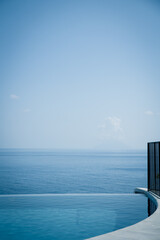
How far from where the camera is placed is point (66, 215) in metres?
6.49

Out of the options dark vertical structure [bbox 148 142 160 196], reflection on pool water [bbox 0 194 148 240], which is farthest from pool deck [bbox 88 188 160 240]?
dark vertical structure [bbox 148 142 160 196]

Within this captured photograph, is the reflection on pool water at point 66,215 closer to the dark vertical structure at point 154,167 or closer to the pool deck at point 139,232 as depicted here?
the dark vertical structure at point 154,167

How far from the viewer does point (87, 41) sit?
4925 cm

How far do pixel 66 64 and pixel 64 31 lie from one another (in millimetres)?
18006

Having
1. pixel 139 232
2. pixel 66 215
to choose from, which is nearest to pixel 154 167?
pixel 66 215

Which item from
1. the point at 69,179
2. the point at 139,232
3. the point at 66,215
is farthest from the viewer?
the point at 69,179

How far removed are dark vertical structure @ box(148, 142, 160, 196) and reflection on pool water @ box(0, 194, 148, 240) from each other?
20.2 inches

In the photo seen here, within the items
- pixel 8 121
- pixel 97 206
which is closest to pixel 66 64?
pixel 8 121

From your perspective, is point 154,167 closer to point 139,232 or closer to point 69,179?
point 139,232

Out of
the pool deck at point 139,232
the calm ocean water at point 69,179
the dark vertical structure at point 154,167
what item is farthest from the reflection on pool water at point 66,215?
the calm ocean water at point 69,179

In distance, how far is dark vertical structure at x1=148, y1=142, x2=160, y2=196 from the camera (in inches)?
323

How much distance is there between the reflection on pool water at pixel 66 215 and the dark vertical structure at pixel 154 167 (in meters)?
0.51

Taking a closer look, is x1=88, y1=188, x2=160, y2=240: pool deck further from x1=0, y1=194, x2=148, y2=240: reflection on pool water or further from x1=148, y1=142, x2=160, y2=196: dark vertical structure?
x1=148, y1=142, x2=160, y2=196: dark vertical structure

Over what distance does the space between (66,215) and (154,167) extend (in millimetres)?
3597
